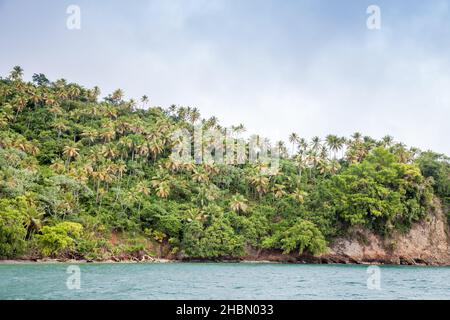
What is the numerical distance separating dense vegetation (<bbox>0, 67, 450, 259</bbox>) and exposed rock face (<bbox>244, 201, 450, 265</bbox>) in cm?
164

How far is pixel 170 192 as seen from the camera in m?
69.4

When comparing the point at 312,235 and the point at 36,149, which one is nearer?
the point at 312,235

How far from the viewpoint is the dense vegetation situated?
170 feet

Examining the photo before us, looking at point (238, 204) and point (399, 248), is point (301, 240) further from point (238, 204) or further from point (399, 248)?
point (399, 248)

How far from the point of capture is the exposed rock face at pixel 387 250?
61000 mm

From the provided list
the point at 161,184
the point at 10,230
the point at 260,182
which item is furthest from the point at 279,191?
the point at 10,230

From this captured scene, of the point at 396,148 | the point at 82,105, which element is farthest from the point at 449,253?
the point at 82,105

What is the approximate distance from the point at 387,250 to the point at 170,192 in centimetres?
3420

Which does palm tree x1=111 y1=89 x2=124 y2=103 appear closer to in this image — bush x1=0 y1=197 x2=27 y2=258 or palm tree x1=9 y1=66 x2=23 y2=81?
palm tree x1=9 y1=66 x2=23 y2=81

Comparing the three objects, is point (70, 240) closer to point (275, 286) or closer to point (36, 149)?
point (36, 149)

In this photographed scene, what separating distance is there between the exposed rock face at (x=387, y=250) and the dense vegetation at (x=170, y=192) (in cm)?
164

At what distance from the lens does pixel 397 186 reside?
62812 millimetres

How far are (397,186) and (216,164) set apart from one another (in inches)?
1160

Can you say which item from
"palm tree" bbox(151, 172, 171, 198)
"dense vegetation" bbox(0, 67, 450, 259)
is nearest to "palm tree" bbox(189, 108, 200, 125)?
"dense vegetation" bbox(0, 67, 450, 259)
